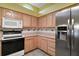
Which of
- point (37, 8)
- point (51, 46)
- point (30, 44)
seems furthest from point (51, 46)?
point (37, 8)

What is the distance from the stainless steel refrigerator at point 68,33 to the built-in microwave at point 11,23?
0.81 metres

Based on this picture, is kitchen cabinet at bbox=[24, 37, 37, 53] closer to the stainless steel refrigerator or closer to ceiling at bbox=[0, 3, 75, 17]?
ceiling at bbox=[0, 3, 75, 17]

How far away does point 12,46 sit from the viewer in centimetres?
144

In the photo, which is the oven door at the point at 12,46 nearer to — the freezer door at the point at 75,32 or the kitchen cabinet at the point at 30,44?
the kitchen cabinet at the point at 30,44

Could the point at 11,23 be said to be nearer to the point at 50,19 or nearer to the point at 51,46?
the point at 50,19

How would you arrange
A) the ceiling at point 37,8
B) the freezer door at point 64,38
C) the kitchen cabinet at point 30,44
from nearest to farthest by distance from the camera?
the freezer door at point 64,38 → the ceiling at point 37,8 → the kitchen cabinet at point 30,44

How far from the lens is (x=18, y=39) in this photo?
159 cm

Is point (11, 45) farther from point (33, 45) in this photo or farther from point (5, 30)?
point (33, 45)


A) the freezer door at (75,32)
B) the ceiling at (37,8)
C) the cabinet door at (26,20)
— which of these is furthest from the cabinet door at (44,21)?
the freezer door at (75,32)

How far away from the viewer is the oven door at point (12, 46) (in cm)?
129

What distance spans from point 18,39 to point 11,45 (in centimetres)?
20

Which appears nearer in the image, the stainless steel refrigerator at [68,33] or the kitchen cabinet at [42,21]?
the stainless steel refrigerator at [68,33]

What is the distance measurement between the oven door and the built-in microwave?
0.87ft

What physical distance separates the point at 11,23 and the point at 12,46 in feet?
1.37
